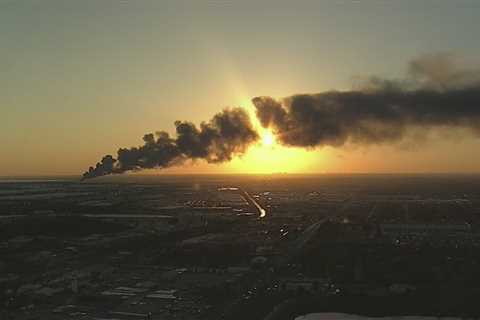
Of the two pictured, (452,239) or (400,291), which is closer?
(400,291)

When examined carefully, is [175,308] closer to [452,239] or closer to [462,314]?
[462,314]

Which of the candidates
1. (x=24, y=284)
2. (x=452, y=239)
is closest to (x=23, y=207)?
(x=24, y=284)

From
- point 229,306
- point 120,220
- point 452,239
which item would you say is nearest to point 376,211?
point 452,239

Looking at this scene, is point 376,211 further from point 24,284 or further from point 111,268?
point 24,284

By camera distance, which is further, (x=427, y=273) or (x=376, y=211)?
(x=376, y=211)

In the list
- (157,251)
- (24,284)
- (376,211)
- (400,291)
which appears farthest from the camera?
(376,211)

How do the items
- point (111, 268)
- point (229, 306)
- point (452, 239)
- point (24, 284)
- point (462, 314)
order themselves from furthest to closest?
point (452, 239) → point (111, 268) → point (24, 284) → point (229, 306) → point (462, 314)

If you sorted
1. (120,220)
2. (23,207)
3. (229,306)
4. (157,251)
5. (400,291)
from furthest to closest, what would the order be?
(23,207), (120,220), (157,251), (400,291), (229,306)

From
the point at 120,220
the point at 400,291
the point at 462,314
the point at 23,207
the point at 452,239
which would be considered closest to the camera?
the point at 462,314

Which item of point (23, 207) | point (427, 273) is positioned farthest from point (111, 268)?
point (23, 207)
